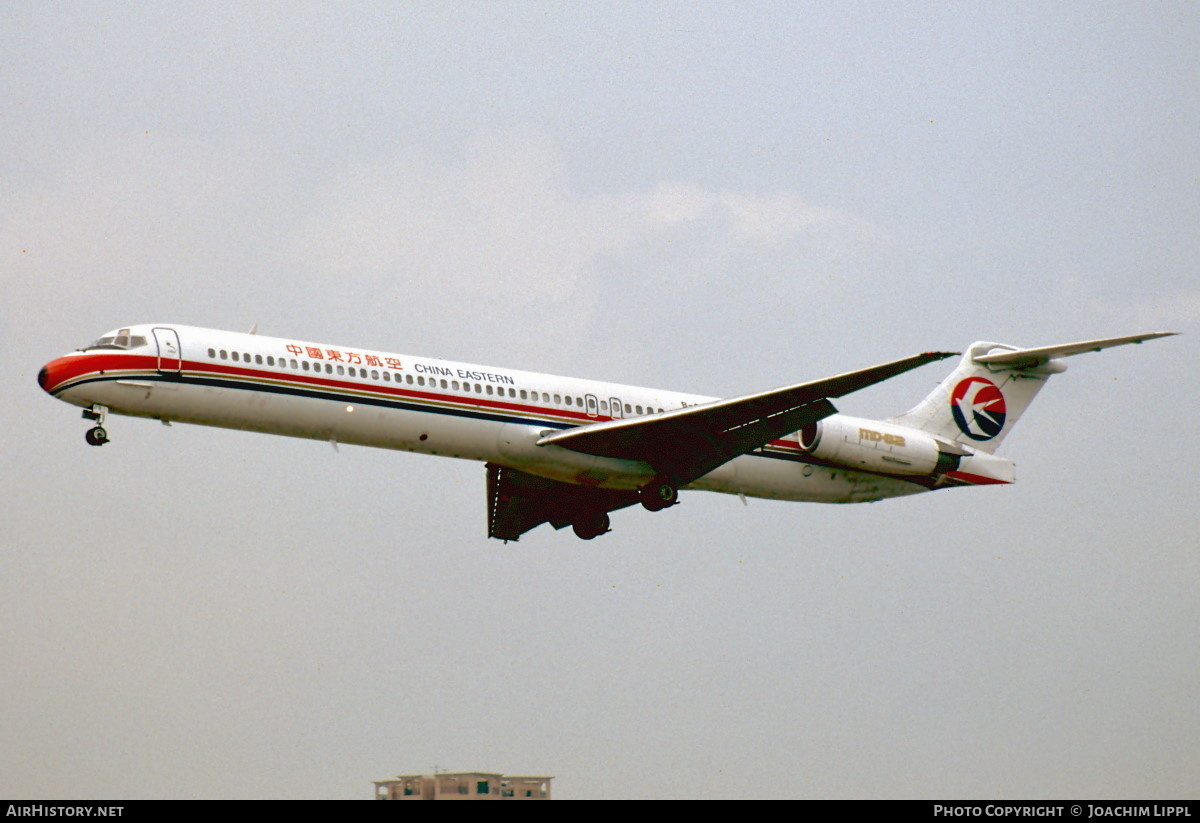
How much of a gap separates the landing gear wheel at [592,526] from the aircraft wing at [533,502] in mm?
139

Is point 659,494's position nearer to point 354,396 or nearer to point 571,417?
point 571,417

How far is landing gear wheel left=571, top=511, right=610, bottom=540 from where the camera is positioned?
38438mm

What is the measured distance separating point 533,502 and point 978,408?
11.1m

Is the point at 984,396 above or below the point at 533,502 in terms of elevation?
above

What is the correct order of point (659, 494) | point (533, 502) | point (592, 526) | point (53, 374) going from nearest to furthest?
1. point (53, 374)
2. point (659, 494)
3. point (533, 502)
4. point (592, 526)

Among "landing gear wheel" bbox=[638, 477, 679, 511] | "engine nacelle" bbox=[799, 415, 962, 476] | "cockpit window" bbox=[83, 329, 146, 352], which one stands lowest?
"landing gear wheel" bbox=[638, 477, 679, 511]

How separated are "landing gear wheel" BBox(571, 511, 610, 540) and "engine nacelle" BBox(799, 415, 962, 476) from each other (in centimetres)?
539

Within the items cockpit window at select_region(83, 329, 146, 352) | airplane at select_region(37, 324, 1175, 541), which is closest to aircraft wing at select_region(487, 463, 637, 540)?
airplane at select_region(37, 324, 1175, 541)

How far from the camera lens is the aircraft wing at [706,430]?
32125 mm

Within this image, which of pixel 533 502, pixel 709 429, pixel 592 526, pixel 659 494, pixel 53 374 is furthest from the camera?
pixel 592 526

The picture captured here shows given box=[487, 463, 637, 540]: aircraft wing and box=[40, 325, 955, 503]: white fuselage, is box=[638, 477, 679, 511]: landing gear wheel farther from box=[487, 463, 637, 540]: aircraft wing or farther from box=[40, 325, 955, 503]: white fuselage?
box=[487, 463, 637, 540]: aircraft wing

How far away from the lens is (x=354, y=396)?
30.8 meters

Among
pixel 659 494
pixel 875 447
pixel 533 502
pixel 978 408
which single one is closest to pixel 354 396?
pixel 659 494

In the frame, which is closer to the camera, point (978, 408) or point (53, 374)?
point (53, 374)
